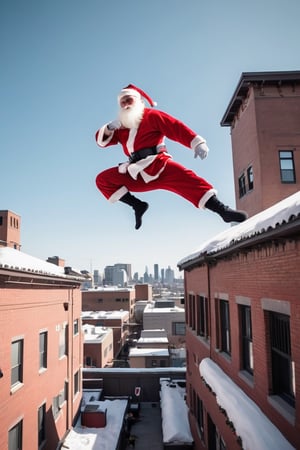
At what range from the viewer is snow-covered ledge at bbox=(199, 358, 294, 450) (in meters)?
4.55

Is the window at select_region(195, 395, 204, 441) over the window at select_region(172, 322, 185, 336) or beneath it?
over

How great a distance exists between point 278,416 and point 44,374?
10.5m

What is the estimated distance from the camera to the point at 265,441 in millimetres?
4566

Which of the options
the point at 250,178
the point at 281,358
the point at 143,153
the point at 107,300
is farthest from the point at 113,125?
the point at 107,300

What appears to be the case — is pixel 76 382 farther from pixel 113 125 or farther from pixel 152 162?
pixel 152 162

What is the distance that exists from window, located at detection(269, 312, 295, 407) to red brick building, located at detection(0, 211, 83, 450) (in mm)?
7018

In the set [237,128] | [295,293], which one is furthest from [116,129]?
[237,128]

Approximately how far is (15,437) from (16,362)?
2.25m

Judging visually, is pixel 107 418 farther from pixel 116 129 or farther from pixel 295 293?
pixel 116 129

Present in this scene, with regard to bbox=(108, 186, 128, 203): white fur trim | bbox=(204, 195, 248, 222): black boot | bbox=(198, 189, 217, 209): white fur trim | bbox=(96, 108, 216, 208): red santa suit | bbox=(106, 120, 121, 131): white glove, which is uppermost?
bbox=(106, 120, 121, 131): white glove

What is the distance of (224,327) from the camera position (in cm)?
927

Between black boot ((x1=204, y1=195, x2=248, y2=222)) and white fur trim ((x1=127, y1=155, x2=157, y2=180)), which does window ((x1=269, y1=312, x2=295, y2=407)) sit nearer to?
black boot ((x1=204, y1=195, x2=248, y2=222))

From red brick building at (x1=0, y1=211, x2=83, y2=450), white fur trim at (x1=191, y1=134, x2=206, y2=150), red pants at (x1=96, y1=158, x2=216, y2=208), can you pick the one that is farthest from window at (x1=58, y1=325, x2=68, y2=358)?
white fur trim at (x1=191, y1=134, x2=206, y2=150)

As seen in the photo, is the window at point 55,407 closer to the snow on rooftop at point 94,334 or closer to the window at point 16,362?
the window at point 16,362
